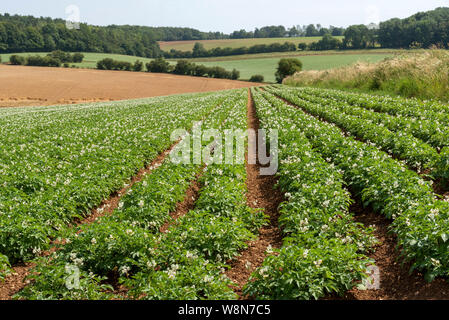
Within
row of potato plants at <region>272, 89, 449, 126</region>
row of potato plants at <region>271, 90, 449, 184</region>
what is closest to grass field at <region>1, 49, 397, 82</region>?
row of potato plants at <region>272, 89, 449, 126</region>

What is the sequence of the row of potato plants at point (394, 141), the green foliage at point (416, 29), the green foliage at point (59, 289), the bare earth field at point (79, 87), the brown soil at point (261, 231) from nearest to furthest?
the green foliage at point (59, 289) → the brown soil at point (261, 231) → the row of potato plants at point (394, 141) → the bare earth field at point (79, 87) → the green foliage at point (416, 29)

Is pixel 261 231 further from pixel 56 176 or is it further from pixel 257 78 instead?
pixel 257 78

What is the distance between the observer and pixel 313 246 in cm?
523

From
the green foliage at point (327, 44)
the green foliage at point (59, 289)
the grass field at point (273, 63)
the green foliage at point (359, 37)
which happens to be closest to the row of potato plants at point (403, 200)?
the green foliage at point (59, 289)

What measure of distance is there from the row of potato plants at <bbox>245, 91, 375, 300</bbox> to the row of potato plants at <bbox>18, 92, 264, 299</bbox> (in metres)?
0.73

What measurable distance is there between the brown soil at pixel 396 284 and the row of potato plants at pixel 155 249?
7.10ft

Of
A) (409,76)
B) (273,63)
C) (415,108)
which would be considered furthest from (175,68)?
(415,108)

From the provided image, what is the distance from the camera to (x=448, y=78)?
1830 centimetres

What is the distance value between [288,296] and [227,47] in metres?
157

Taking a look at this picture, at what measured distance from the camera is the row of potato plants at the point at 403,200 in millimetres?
4637

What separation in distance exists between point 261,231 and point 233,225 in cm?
124

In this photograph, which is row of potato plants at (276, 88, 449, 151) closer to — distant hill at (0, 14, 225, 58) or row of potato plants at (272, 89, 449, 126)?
row of potato plants at (272, 89, 449, 126)

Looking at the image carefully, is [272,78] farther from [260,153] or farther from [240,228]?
[240,228]

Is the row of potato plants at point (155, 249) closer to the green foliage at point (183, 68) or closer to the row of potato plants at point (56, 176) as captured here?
the row of potato plants at point (56, 176)
